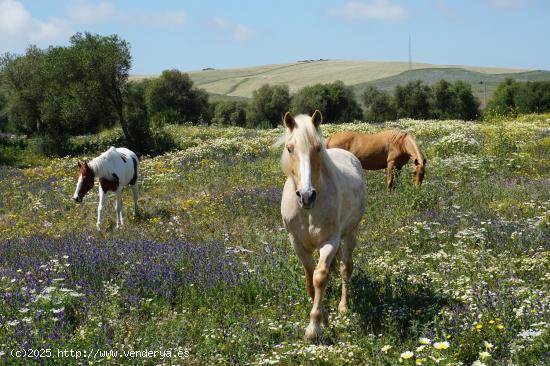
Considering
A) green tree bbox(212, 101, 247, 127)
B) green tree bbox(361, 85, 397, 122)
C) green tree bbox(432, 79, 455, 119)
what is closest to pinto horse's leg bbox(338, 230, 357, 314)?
green tree bbox(212, 101, 247, 127)

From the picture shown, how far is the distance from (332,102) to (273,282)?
59174mm

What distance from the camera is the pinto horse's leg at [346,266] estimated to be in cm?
643

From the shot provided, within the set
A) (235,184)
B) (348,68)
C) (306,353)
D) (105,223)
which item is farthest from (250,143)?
(348,68)

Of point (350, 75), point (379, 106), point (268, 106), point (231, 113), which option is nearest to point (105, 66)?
point (268, 106)

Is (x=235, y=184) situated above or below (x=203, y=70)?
below

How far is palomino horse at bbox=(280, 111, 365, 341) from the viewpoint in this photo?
17.7ft

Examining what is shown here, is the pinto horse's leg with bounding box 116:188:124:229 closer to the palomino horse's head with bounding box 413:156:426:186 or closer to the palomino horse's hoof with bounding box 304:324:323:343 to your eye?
the palomino horse's head with bounding box 413:156:426:186

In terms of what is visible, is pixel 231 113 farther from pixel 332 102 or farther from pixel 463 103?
pixel 463 103

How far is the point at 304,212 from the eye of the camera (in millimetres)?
5879

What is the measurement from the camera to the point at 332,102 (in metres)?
64.6

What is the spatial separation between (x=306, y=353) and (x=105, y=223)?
918 centimetres

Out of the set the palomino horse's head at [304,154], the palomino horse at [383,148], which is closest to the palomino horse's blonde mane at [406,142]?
the palomino horse at [383,148]

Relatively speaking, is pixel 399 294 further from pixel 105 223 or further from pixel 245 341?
pixel 105 223

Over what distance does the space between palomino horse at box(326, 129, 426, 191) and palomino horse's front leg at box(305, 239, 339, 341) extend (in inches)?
339
